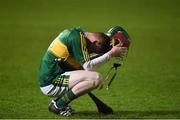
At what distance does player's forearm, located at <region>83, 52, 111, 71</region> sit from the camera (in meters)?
11.0

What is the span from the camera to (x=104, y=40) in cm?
1115

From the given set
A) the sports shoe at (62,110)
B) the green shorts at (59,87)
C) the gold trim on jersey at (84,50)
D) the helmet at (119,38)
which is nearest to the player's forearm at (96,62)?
the gold trim on jersey at (84,50)

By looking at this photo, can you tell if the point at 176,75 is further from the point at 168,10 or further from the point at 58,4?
the point at 58,4

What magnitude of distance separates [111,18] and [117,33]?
15.9 meters

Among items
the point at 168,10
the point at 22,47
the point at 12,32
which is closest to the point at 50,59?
the point at 22,47

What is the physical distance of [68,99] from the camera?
36.9 ft

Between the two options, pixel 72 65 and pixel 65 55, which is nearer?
pixel 65 55

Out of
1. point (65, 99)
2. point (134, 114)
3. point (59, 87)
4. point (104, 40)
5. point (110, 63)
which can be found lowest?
point (110, 63)

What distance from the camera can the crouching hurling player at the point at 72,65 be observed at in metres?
11.0

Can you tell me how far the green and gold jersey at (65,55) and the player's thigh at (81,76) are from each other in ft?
0.47

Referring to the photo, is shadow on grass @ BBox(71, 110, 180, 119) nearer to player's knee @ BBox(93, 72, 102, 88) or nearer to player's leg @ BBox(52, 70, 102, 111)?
player's leg @ BBox(52, 70, 102, 111)

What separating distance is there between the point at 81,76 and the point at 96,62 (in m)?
0.33

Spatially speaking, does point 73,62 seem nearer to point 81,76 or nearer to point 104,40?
point 81,76

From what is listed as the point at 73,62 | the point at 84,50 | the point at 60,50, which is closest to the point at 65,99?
the point at 73,62
